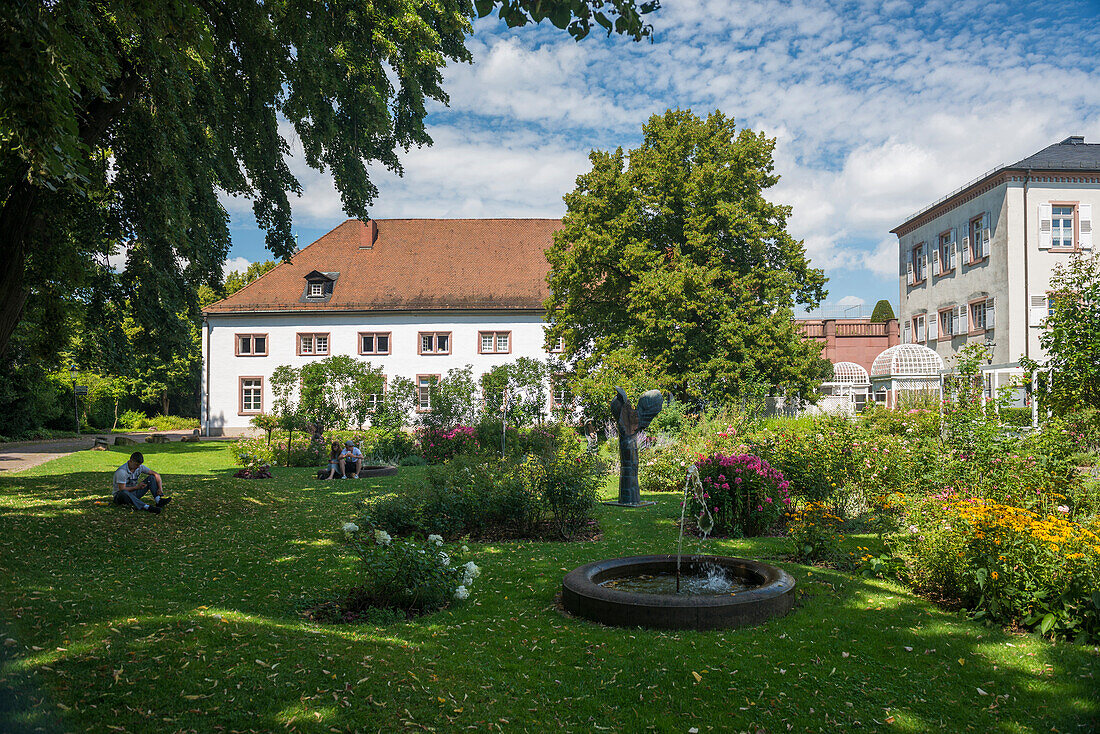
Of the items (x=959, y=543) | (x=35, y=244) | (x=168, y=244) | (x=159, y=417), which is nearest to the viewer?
(x=959, y=543)

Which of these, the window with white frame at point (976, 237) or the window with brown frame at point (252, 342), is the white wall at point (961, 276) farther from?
the window with brown frame at point (252, 342)

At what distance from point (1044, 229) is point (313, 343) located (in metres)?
34.0

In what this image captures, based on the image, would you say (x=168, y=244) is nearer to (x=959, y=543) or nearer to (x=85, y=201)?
(x=85, y=201)

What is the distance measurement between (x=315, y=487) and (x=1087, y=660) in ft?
47.7

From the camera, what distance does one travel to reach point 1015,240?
2802 cm

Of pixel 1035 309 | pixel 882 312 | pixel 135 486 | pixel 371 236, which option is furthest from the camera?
pixel 882 312

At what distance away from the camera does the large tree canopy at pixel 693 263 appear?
2488 cm

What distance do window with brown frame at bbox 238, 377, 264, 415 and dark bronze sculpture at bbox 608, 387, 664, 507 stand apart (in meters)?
29.3

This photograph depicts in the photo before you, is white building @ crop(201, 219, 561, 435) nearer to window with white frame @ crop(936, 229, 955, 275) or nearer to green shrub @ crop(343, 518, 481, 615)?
window with white frame @ crop(936, 229, 955, 275)

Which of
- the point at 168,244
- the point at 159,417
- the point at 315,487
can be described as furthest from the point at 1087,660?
the point at 159,417

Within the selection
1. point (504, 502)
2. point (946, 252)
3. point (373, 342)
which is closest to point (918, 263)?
point (946, 252)

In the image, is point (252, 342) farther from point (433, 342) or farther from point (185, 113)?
point (185, 113)

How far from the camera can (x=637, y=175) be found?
26.6 m

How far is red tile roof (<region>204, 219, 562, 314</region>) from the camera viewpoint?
37.8m
